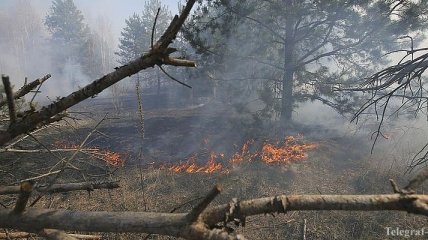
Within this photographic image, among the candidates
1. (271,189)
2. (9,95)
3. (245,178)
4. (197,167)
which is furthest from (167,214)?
(197,167)

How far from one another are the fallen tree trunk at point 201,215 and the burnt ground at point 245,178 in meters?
1.65

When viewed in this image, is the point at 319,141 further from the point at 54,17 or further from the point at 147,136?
the point at 54,17

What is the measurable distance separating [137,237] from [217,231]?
504 centimetres

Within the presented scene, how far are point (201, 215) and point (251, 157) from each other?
876 centimetres

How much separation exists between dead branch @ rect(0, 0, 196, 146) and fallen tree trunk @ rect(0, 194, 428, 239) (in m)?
0.57

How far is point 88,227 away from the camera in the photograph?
5.82 ft

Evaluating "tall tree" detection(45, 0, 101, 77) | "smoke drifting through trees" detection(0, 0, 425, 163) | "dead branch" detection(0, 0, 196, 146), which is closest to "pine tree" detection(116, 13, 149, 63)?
"tall tree" detection(45, 0, 101, 77)

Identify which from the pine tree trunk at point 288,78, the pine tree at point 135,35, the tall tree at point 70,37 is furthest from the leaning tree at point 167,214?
the tall tree at point 70,37

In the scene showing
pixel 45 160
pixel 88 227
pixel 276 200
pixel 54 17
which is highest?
pixel 54 17

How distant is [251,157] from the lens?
33.7 feet

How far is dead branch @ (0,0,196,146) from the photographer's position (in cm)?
165

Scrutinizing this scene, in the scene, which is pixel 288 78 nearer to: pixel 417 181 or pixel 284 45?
pixel 284 45

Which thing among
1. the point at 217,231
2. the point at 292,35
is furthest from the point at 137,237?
the point at 292,35

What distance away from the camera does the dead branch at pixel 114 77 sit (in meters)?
Answer: 1.65
